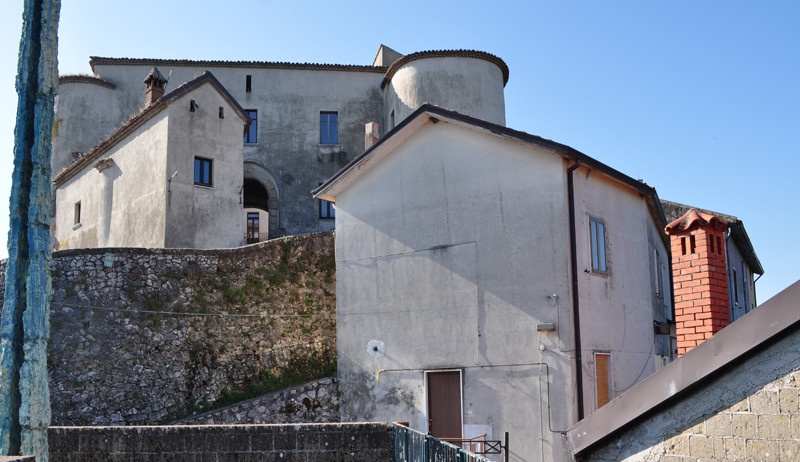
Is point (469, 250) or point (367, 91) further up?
point (367, 91)

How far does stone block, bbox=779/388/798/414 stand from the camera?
198 inches

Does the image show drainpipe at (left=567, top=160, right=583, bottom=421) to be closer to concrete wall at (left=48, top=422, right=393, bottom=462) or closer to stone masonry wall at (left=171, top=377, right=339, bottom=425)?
concrete wall at (left=48, top=422, right=393, bottom=462)

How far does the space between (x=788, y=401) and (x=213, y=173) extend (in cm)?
2047

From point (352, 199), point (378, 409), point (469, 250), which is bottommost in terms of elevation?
point (378, 409)

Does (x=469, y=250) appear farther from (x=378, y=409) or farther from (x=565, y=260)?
(x=378, y=409)

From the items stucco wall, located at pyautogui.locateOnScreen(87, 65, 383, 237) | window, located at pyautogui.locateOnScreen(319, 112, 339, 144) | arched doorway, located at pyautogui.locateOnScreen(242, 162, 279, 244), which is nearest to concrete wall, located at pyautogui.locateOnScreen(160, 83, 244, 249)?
arched doorway, located at pyautogui.locateOnScreen(242, 162, 279, 244)

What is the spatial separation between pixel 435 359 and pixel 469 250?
238cm

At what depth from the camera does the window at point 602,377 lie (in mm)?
14109

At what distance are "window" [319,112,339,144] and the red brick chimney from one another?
25.4m

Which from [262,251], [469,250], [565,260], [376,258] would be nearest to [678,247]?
[565,260]

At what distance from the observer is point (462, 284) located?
1509 centimetres

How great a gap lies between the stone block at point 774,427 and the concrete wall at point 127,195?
19460mm

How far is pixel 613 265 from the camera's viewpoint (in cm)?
1527

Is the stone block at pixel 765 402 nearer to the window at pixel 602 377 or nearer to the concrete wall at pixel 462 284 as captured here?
the concrete wall at pixel 462 284
